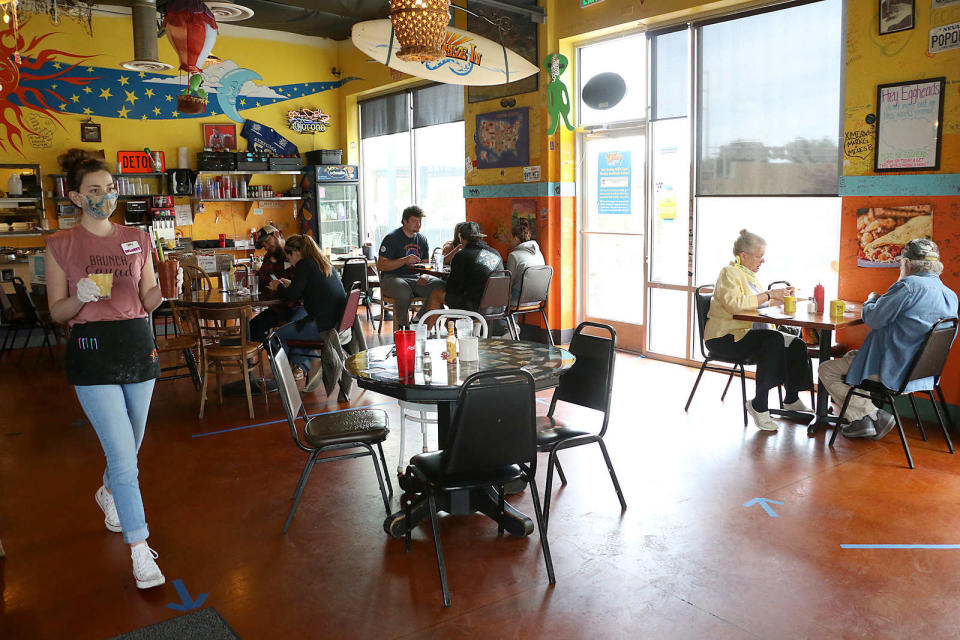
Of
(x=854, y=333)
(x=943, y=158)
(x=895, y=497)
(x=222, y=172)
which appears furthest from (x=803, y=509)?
(x=222, y=172)

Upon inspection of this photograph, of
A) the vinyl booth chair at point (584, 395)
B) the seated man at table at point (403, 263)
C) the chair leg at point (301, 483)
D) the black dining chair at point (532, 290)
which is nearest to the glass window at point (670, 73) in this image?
the black dining chair at point (532, 290)

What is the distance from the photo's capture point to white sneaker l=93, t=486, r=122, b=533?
141 inches

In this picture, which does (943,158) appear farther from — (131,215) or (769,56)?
(131,215)

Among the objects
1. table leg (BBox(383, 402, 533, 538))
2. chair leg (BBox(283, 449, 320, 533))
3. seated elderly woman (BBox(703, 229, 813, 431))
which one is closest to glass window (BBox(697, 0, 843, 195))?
seated elderly woman (BBox(703, 229, 813, 431))

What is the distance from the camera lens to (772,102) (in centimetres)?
608

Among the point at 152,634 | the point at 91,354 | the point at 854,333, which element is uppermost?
the point at 91,354

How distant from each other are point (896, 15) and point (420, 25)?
3327 mm

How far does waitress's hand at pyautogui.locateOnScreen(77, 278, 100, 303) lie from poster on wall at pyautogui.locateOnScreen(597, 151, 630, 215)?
5.62 metres

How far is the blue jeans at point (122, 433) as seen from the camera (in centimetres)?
296

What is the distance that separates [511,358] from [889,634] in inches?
74.0

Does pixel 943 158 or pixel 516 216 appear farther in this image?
pixel 516 216

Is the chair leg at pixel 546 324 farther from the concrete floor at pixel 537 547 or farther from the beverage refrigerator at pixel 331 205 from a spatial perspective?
the beverage refrigerator at pixel 331 205

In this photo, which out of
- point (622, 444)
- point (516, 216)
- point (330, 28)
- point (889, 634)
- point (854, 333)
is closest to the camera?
point (889, 634)

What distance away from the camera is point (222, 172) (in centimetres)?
1021
